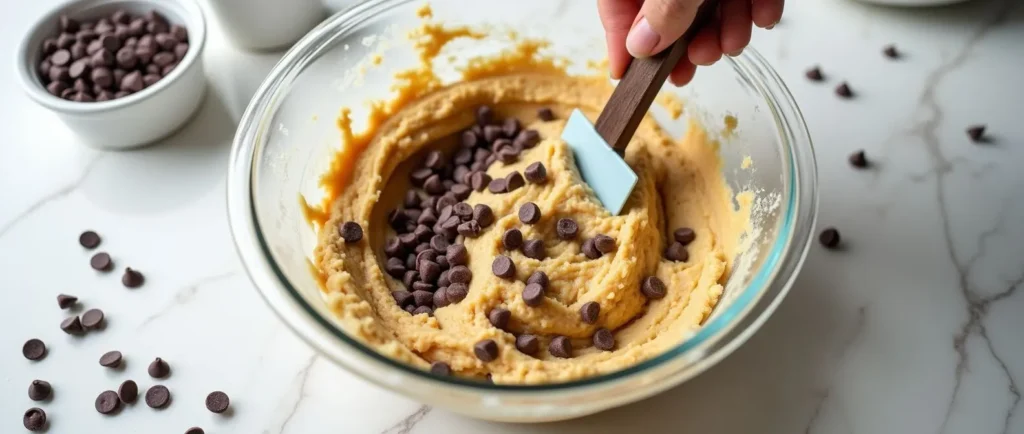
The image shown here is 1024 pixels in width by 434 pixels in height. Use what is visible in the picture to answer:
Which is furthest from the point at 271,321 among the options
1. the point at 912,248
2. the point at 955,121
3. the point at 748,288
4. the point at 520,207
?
the point at 955,121

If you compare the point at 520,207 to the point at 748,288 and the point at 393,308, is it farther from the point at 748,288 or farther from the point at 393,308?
the point at 748,288

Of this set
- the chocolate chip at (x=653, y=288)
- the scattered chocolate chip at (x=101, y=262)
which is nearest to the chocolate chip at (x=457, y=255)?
the chocolate chip at (x=653, y=288)

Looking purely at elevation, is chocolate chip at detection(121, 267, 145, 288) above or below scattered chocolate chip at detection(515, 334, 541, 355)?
below

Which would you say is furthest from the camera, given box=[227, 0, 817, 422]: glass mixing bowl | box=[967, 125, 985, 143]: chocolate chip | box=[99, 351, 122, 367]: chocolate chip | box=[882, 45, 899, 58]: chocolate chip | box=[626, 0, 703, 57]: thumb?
box=[882, 45, 899, 58]: chocolate chip

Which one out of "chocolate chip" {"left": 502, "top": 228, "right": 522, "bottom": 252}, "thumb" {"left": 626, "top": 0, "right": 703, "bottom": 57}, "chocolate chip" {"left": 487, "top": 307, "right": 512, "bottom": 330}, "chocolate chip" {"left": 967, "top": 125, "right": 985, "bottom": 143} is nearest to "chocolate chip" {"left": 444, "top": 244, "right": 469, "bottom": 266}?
"chocolate chip" {"left": 502, "top": 228, "right": 522, "bottom": 252}

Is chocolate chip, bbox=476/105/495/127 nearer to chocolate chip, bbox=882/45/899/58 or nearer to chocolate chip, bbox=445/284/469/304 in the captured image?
chocolate chip, bbox=445/284/469/304

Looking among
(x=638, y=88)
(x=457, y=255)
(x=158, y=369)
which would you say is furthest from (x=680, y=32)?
(x=158, y=369)
